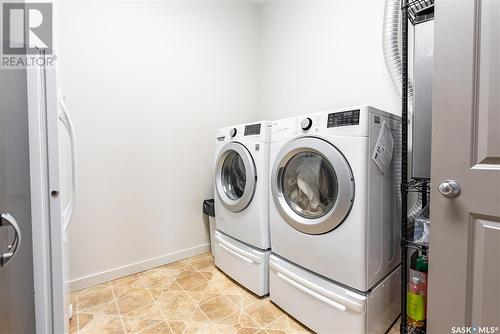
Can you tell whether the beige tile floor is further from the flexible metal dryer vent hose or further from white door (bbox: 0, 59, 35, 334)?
the flexible metal dryer vent hose

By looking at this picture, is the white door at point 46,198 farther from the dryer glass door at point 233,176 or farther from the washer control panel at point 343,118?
the washer control panel at point 343,118

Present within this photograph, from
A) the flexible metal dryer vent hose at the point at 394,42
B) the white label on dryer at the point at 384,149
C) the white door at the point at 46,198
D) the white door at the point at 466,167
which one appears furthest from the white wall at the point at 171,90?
the white door at the point at 46,198

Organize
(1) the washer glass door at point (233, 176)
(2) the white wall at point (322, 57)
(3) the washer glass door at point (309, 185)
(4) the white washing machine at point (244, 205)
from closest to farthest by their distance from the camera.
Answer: (3) the washer glass door at point (309, 185)
(4) the white washing machine at point (244, 205)
(2) the white wall at point (322, 57)
(1) the washer glass door at point (233, 176)

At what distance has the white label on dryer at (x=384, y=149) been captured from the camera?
1215 mm

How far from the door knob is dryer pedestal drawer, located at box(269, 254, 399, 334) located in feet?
2.05

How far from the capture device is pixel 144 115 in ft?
6.66

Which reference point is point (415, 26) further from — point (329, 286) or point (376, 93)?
point (329, 286)

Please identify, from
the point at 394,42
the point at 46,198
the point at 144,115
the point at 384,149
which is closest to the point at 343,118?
the point at 384,149

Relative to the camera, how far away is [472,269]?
Answer: 2.95ft

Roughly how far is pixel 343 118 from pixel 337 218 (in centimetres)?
50

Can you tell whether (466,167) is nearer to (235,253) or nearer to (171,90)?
(235,253)

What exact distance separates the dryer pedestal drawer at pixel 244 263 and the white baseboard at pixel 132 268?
1.27 feet

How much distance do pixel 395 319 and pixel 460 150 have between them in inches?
43.7

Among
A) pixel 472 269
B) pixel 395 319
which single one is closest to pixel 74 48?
pixel 472 269
